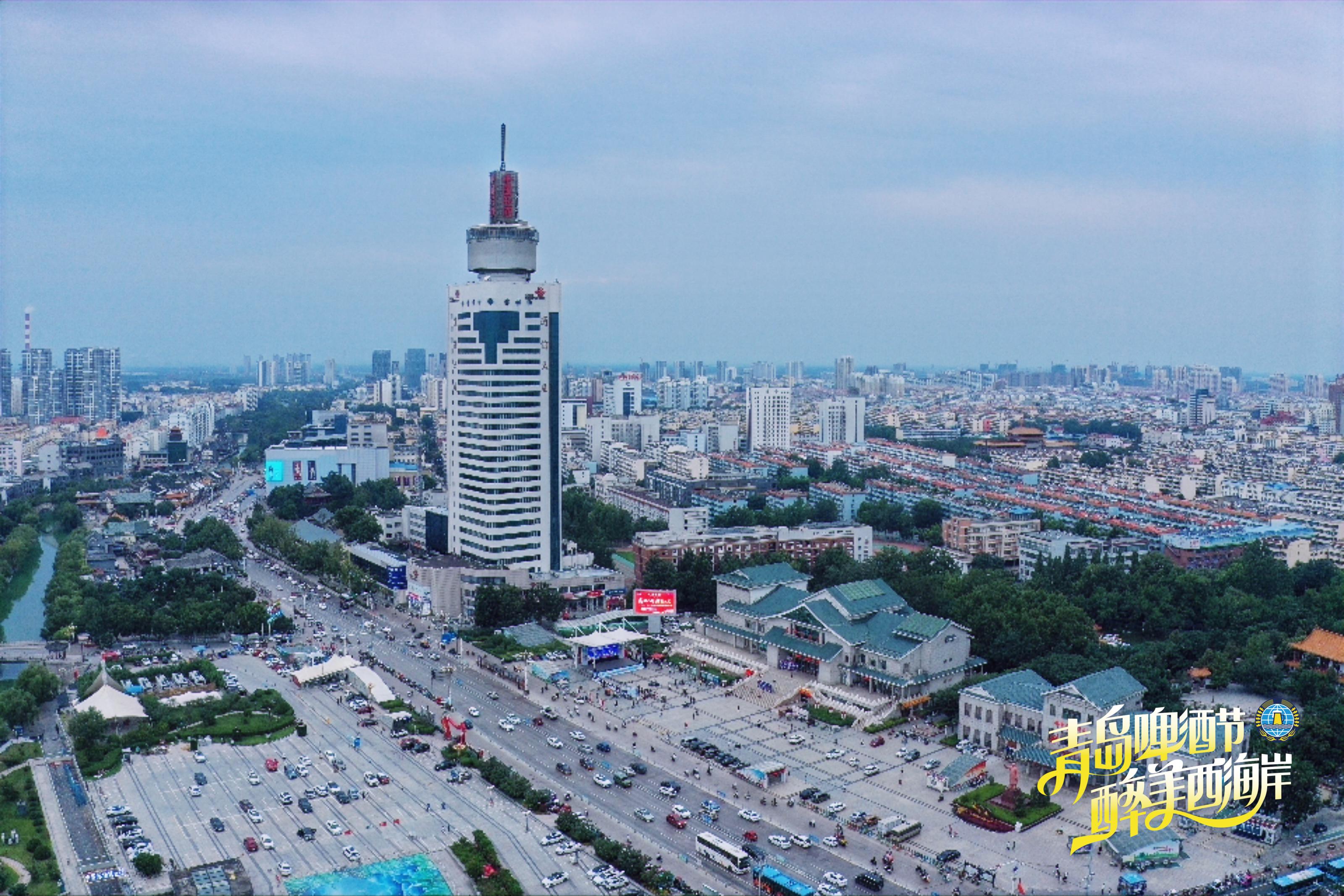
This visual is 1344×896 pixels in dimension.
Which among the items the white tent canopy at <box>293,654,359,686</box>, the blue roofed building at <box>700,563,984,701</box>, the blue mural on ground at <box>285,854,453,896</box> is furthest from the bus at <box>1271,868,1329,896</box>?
the white tent canopy at <box>293,654,359,686</box>

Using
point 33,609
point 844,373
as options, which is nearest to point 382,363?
point 844,373

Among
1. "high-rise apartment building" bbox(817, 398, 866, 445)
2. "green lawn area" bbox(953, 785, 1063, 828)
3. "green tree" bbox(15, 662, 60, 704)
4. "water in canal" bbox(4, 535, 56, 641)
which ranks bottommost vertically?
"water in canal" bbox(4, 535, 56, 641)

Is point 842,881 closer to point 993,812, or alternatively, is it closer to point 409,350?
point 993,812

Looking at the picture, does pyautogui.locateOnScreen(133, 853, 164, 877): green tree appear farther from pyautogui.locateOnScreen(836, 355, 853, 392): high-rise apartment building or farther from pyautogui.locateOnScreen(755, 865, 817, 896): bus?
pyautogui.locateOnScreen(836, 355, 853, 392): high-rise apartment building

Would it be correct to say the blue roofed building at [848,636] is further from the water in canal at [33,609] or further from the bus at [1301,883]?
the water in canal at [33,609]

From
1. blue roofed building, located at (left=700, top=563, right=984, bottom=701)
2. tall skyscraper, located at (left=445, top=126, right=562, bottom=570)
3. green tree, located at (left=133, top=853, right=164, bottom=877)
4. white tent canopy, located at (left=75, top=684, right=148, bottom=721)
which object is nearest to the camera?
green tree, located at (left=133, top=853, right=164, bottom=877)
